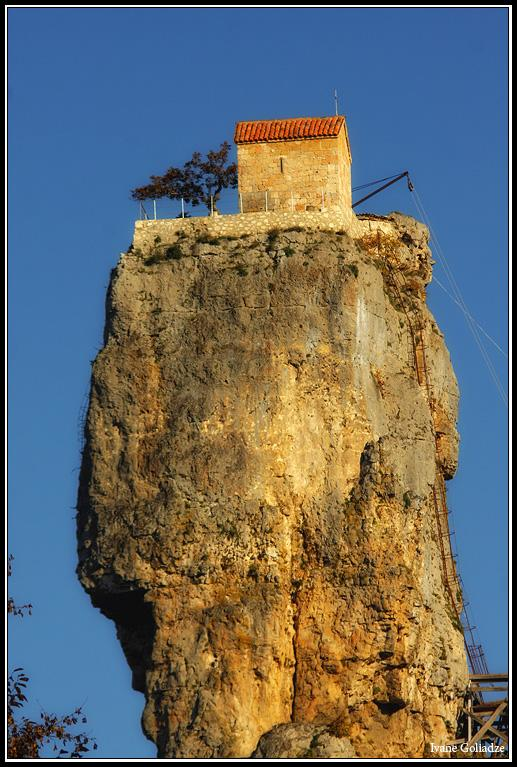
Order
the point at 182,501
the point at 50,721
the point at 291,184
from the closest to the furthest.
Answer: the point at 50,721, the point at 182,501, the point at 291,184

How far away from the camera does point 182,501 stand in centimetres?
5991

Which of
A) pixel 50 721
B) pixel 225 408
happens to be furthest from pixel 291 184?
pixel 50 721

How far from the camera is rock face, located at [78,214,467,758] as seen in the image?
58562 mm

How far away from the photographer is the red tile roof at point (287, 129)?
216 ft

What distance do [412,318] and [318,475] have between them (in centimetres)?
760

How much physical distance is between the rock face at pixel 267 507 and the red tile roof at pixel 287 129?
133 inches

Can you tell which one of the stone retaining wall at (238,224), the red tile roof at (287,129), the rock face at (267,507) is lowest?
the rock face at (267,507)

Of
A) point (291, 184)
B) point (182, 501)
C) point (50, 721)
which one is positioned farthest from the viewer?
point (291, 184)

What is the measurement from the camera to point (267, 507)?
60.0m

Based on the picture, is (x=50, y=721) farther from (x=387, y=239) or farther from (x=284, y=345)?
(x=387, y=239)

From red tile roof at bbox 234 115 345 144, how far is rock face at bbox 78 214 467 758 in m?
3.37

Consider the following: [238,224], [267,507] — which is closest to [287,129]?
[238,224]

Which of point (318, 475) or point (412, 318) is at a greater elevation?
point (412, 318)

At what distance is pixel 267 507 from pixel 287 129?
1178 cm
